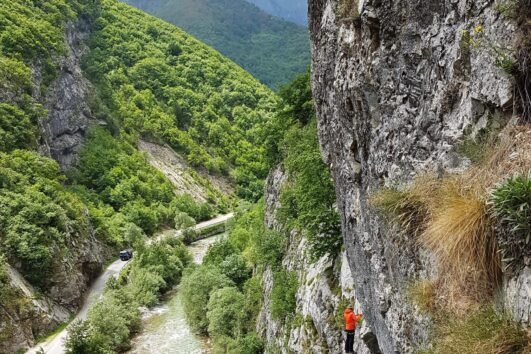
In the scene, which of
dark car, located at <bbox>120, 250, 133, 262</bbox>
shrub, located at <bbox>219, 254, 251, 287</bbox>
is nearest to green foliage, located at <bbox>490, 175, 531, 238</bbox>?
shrub, located at <bbox>219, 254, 251, 287</bbox>

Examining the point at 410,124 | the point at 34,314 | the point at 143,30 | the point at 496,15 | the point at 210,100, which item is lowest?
the point at 34,314

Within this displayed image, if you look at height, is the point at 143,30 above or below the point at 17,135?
above

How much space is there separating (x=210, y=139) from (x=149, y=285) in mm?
53988

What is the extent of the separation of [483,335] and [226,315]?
91.3 feet

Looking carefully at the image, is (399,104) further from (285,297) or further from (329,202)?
(285,297)

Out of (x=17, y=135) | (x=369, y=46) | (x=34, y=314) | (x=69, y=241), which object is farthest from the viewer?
(x=17, y=135)

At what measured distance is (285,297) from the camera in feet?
68.6

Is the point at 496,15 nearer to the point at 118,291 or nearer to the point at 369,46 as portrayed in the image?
the point at 369,46

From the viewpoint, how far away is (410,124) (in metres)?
8.38

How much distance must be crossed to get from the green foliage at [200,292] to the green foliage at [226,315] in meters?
2.22

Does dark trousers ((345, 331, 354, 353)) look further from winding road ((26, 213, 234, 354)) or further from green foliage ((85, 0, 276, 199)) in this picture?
green foliage ((85, 0, 276, 199))

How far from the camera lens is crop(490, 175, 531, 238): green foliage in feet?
17.7

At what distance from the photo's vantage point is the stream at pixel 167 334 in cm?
3306

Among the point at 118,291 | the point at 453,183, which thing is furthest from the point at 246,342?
the point at 453,183
